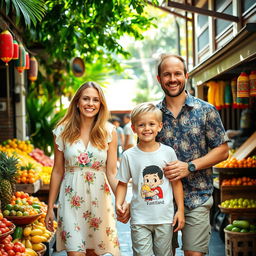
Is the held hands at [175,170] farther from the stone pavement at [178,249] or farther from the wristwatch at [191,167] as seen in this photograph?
the stone pavement at [178,249]

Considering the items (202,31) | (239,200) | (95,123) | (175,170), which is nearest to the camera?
(175,170)

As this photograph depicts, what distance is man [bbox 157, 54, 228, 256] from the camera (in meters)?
3.86

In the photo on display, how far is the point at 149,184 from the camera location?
145 inches

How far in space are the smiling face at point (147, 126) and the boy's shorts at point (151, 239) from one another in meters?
0.66

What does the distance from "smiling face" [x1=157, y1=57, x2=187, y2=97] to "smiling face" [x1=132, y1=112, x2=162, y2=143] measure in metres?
0.29

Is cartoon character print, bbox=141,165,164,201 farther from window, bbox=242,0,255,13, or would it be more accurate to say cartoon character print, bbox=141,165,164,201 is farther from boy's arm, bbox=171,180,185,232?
window, bbox=242,0,255,13

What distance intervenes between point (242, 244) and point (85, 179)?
2812mm

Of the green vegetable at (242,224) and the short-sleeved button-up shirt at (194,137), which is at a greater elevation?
the short-sleeved button-up shirt at (194,137)

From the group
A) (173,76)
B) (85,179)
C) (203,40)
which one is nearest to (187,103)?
(173,76)

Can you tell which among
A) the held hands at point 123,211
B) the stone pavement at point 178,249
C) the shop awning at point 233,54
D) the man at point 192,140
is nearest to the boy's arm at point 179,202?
the man at point 192,140

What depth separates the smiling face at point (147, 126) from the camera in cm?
371

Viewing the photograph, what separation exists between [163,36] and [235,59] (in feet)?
153

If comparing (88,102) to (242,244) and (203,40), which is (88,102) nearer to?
(242,244)

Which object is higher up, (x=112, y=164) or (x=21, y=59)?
(x=21, y=59)
